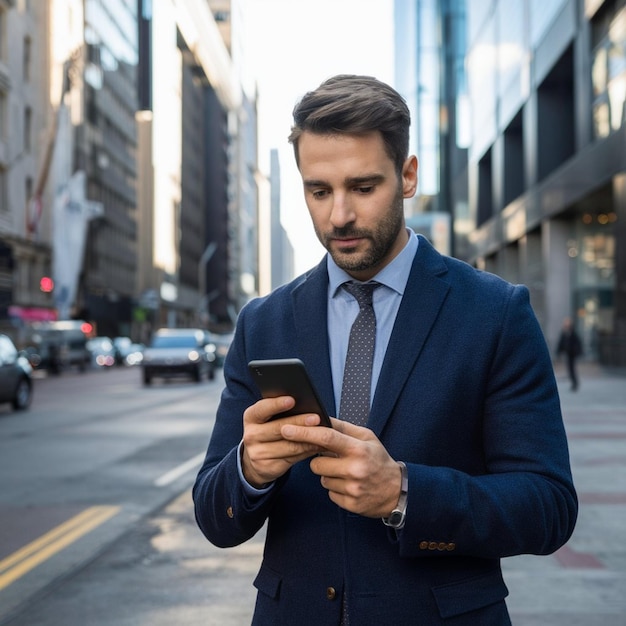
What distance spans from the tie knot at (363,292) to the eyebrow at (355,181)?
0.24m

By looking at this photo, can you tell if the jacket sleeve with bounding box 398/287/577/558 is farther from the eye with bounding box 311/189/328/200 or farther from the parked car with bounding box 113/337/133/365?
the parked car with bounding box 113/337/133/365

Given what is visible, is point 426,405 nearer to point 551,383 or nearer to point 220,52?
point 551,383

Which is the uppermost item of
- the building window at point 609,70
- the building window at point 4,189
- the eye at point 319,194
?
the building window at point 609,70

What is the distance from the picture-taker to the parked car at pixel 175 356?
112 ft

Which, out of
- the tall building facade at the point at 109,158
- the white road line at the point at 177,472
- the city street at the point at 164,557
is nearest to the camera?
the city street at the point at 164,557

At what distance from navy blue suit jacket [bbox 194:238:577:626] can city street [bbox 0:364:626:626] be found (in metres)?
3.43

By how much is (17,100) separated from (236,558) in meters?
49.1

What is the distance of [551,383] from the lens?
7.40 ft

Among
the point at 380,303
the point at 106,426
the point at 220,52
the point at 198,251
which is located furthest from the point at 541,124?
the point at 220,52

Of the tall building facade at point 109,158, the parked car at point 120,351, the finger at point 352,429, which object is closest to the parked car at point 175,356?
the parked car at point 120,351

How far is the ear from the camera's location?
93.6 inches

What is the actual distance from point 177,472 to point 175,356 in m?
22.9

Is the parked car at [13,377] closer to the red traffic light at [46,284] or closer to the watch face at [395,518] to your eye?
the watch face at [395,518]

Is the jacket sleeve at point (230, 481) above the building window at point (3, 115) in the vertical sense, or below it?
below
